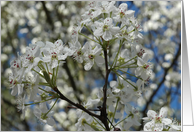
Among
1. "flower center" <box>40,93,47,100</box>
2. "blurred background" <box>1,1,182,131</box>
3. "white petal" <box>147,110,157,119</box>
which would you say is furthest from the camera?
"blurred background" <box>1,1,182,131</box>

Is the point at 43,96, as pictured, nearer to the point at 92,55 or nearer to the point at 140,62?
the point at 92,55

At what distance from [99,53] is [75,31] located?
0.56ft

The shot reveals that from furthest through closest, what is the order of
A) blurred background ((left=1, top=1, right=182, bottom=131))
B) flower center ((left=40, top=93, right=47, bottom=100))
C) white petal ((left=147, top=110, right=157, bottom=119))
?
1. blurred background ((left=1, top=1, right=182, bottom=131))
2. white petal ((left=147, top=110, right=157, bottom=119))
3. flower center ((left=40, top=93, right=47, bottom=100))

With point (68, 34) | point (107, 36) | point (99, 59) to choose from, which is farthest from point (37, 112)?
point (68, 34)

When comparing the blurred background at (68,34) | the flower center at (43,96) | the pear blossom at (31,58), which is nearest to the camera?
the pear blossom at (31,58)

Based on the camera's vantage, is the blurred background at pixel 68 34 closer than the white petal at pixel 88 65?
No

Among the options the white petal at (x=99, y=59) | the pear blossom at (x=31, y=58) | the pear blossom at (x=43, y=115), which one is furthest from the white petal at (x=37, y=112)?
the white petal at (x=99, y=59)

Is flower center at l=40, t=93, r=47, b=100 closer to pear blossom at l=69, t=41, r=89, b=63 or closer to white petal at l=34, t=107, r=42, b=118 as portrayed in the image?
white petal at l=34, t=107, r=42, b=118

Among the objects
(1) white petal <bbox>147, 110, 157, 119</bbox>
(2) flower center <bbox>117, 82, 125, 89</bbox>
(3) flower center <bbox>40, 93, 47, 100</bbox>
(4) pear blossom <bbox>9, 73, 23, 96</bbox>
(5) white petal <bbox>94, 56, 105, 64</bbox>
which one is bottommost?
(1) white petal <bbox>147, 110, 157, 119</bbox>

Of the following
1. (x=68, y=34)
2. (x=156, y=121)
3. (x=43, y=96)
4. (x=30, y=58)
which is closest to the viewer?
(x=30, y=58)

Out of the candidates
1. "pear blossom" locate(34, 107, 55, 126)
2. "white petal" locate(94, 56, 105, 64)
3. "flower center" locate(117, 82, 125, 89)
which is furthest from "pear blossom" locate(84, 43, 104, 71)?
"pear blossom" locate(34, 107, 55, 126)

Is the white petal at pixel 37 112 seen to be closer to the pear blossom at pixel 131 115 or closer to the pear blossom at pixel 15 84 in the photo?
the pear blossom at pixel 15 84

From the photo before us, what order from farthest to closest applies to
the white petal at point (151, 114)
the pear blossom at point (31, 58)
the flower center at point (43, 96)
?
the white petal at point (151, 114), the flower center at point (43, 96), the pear blossom at point (31, 58)

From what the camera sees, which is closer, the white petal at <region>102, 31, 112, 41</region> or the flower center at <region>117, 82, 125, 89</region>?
the white petal at <region>102, 31, 112, 41</region>
